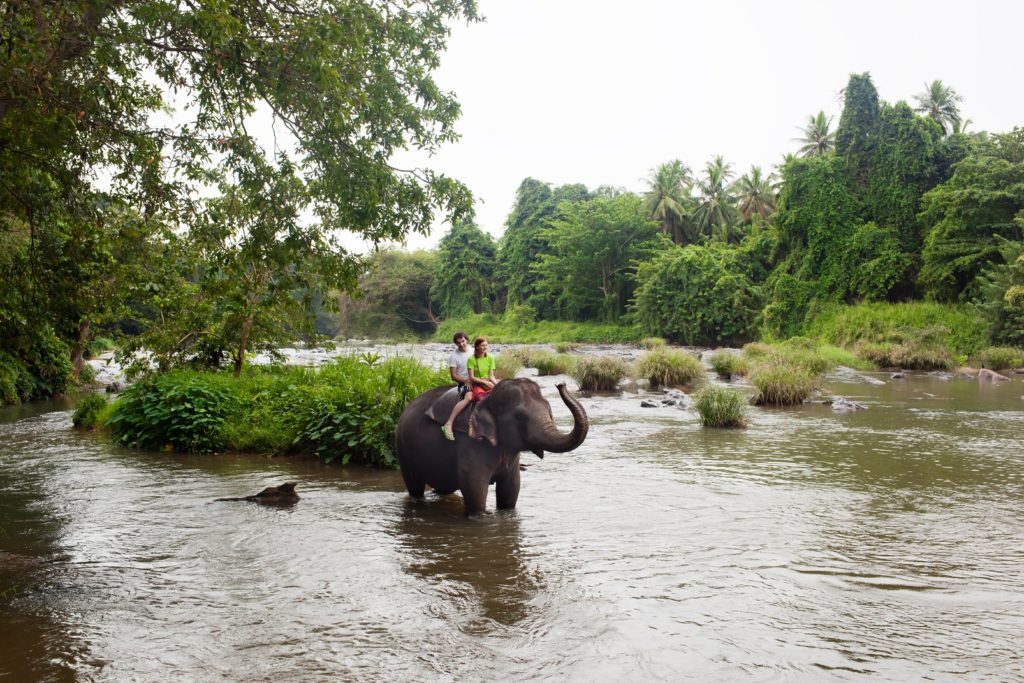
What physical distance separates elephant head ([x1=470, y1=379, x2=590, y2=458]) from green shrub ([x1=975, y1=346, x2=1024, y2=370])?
29.0 meters

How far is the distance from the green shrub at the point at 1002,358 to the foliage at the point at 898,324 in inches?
116

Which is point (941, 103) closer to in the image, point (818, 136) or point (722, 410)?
point (818, 136)

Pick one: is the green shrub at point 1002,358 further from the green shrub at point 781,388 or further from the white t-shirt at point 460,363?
the white t-shirt at point 460,363

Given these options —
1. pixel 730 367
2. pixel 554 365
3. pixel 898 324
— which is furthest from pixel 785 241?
pixel 554 365

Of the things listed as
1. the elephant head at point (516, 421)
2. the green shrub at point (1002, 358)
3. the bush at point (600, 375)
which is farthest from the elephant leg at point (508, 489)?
the green shrub at point (1002, 358)

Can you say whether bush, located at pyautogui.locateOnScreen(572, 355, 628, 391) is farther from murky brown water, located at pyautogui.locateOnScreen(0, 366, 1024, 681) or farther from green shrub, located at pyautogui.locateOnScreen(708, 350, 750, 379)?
murky brown water, located at pyautogui.locateOnScreen(0, 366, 1024, 681)

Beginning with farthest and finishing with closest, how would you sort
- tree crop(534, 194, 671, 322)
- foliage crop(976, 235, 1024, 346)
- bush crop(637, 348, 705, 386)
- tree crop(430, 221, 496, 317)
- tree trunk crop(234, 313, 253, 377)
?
tree crop(430, 221, 496, 317) → tree crop(534, 194, 671, 322) → foliage crop(976, 235, 1024, 346) → bush crop(637, 348, 705, 386) → tree trunk crop(234, 313, 253, 377)

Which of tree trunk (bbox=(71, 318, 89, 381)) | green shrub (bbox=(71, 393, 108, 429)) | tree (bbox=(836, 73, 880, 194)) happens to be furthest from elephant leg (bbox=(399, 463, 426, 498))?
tree (bbox=(836, 73, 880, 194))

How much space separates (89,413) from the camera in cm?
1544

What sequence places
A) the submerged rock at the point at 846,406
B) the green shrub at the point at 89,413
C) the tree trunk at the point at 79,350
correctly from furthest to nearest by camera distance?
the tree trunk at the point at 79,350 → the submerged rock at the point at 846,406 → the green shrub at the point at 89,413

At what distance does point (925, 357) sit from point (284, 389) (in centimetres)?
2757

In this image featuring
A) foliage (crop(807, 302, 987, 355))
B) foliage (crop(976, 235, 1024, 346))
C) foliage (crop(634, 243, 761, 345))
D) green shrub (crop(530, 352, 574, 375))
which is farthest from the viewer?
foliage (crop(634, 243, 761, 345))

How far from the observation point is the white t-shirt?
26.5 ft

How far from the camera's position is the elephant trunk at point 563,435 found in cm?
712
